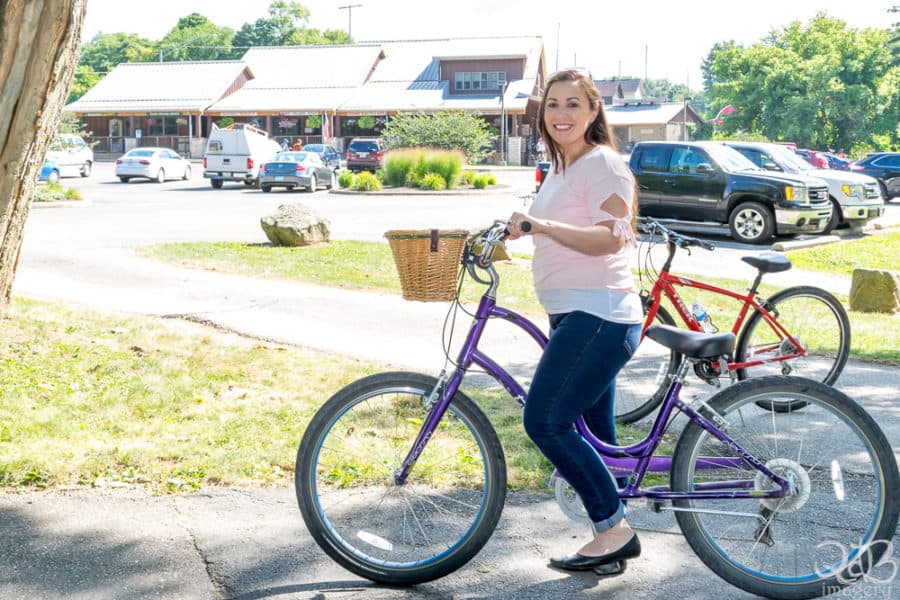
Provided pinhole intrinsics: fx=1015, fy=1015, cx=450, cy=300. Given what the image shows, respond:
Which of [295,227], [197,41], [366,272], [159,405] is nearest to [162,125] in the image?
[197,41]

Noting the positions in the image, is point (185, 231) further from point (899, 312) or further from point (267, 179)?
point (267, 179)

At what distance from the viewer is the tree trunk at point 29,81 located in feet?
20.2

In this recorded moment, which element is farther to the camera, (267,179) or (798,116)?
(798,116)

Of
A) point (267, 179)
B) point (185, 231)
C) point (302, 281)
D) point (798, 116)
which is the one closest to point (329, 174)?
point (267, 179)

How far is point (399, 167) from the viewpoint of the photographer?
33562 millimetres

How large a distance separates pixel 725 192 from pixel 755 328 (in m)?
12.9

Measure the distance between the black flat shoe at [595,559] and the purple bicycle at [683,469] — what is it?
163 mm

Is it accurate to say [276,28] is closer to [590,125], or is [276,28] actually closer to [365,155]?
[365,155]

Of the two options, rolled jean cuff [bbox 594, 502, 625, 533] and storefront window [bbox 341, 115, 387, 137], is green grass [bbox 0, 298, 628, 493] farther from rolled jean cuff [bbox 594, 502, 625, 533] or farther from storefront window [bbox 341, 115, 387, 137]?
storefront window [bbox 341, 115, 387, 137]

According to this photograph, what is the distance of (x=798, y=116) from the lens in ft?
190

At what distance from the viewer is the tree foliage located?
5759cm

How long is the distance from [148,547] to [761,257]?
149 inches

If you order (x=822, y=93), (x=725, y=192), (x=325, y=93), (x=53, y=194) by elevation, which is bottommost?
(x=53, y=194)

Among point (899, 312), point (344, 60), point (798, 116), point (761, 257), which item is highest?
point (344, 60)
